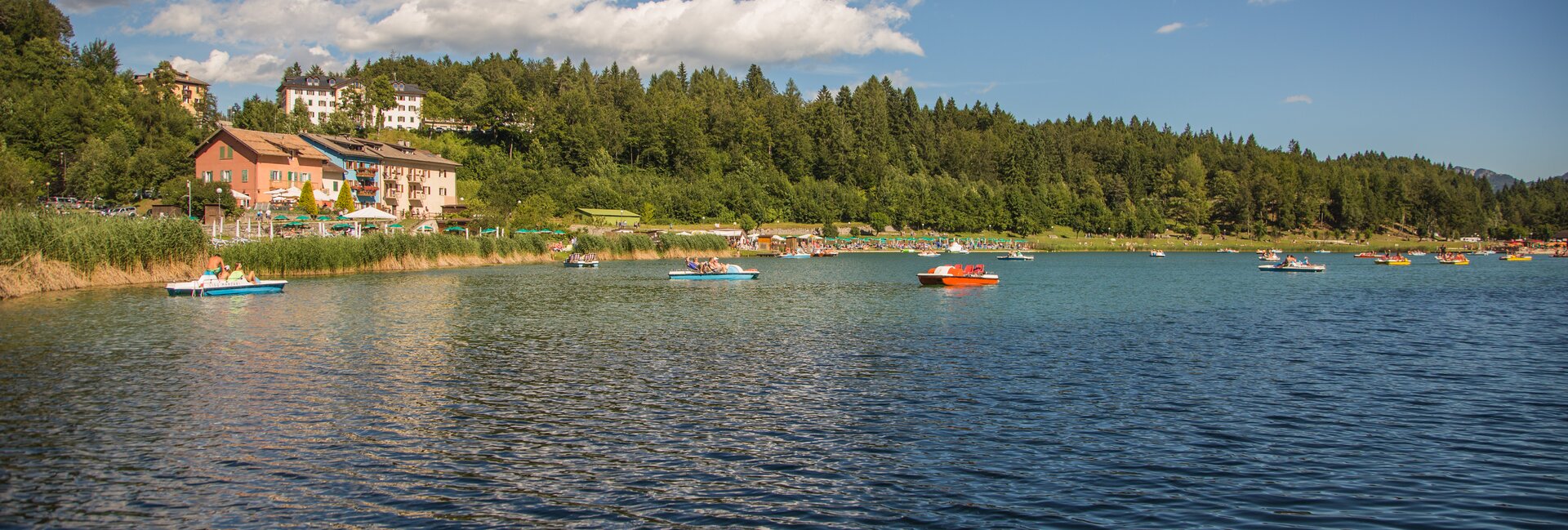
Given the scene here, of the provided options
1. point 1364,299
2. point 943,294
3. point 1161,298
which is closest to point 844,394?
point 943,294

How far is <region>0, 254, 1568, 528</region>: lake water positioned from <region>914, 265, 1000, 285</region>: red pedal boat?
24.3 m

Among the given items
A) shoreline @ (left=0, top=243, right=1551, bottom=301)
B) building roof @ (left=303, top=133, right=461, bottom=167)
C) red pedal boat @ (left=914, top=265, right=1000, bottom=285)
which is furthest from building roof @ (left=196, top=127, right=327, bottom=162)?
red pedal boat @ (left=914, top=265, right=1000, bottom=285)

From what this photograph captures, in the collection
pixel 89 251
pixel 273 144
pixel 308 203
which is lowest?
pixel 89 251

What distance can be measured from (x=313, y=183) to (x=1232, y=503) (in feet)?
411

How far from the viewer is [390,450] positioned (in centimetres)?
1784

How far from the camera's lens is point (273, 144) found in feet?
387

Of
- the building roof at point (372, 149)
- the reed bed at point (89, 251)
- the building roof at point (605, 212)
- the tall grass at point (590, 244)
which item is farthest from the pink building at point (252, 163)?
the reed bed at point (89, 251)

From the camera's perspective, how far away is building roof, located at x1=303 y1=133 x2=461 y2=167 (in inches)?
4963

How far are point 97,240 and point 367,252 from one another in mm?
24436

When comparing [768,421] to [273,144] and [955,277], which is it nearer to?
[955,277]

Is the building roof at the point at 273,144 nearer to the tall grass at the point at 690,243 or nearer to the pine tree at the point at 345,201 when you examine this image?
the pine tree at the point at 345,201

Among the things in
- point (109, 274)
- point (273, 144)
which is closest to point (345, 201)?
point (273, 144)

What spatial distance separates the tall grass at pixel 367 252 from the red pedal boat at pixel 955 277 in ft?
141

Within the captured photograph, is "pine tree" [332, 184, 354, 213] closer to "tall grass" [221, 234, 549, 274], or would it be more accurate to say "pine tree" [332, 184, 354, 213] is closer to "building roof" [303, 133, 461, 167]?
"building roof" [303, 133, 461, 167]
